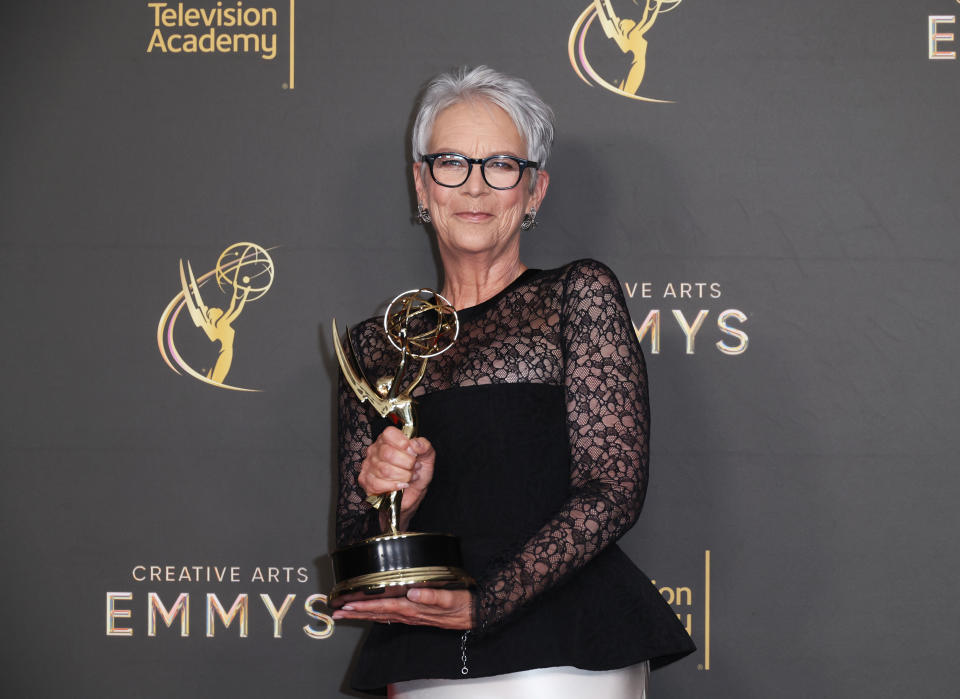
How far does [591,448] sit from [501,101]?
637 millimetres

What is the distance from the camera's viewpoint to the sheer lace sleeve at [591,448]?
1359mm

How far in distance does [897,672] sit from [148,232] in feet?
5.90

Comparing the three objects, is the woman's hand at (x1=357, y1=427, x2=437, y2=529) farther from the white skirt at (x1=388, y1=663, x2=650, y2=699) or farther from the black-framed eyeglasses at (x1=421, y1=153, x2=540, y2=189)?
the black-framed eyeglasses at (x1=421, y1=153, x2=540, y2=189)

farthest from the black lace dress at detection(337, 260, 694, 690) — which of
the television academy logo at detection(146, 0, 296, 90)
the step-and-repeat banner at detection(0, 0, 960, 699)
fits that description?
the television academy logo at detection(146, 0, 296, 90)

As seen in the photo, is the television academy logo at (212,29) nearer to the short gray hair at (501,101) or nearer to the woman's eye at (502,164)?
the short gray hair at (501,101)

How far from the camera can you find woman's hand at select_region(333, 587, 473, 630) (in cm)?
131

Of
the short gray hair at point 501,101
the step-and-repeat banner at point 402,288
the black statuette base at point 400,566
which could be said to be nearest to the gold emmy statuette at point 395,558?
the black statuette base at point 400,566

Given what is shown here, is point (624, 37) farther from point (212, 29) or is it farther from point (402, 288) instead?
point (212, 29)

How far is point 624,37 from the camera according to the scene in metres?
2.12

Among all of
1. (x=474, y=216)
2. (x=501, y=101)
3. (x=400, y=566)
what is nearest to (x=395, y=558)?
(x=400, y=566)

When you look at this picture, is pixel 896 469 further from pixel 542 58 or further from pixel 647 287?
pixel 542 58

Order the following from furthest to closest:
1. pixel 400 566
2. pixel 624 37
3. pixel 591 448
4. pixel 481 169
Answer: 1. pixel 624 37
2. pixel 481 169
3. pixel 591 448
4. pixel 400 566

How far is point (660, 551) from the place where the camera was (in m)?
2.09

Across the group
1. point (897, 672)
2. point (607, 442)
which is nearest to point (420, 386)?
point (607, 442)
